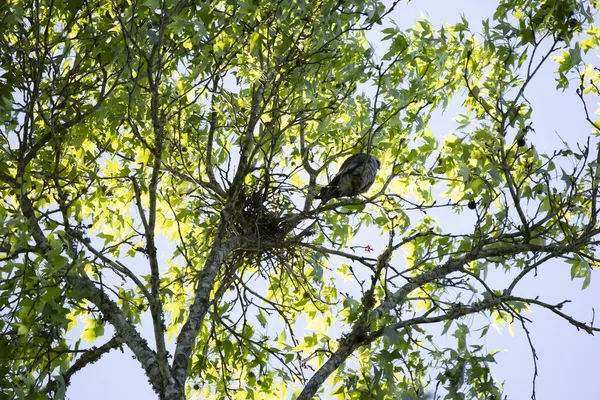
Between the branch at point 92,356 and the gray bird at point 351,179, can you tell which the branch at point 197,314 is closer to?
the branch at point 92,356

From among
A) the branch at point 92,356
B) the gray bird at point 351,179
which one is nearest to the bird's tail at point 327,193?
the gray bird at point 351,179

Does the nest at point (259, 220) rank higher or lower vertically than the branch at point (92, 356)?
higher

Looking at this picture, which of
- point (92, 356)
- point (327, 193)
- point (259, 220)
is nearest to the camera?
point (92, 356)

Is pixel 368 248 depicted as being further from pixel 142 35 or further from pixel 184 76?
pixel 142 35

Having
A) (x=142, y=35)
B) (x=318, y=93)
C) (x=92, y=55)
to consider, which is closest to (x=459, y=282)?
(x=318, y=93)

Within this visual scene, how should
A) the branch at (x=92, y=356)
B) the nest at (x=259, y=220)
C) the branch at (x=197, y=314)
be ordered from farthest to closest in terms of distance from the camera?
the nest at (x=259, y=220), the branch at (x=92, y=356), the branch at (x=197, y=314)

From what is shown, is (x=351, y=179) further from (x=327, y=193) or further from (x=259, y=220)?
(x=259, y=220)

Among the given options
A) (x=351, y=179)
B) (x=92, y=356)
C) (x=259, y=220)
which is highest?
(x=351, y=179)

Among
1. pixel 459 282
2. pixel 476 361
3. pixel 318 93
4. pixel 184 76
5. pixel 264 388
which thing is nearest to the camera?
pixel 476 361

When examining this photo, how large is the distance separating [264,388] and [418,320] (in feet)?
5.53

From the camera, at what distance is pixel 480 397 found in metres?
3.67

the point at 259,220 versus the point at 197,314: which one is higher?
the point at 259,220

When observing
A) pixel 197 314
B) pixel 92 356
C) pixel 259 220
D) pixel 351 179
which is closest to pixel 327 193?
pixel 351 179

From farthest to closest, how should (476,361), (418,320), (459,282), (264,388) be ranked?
(264,388), (459,282), (418,320), (476,361)
